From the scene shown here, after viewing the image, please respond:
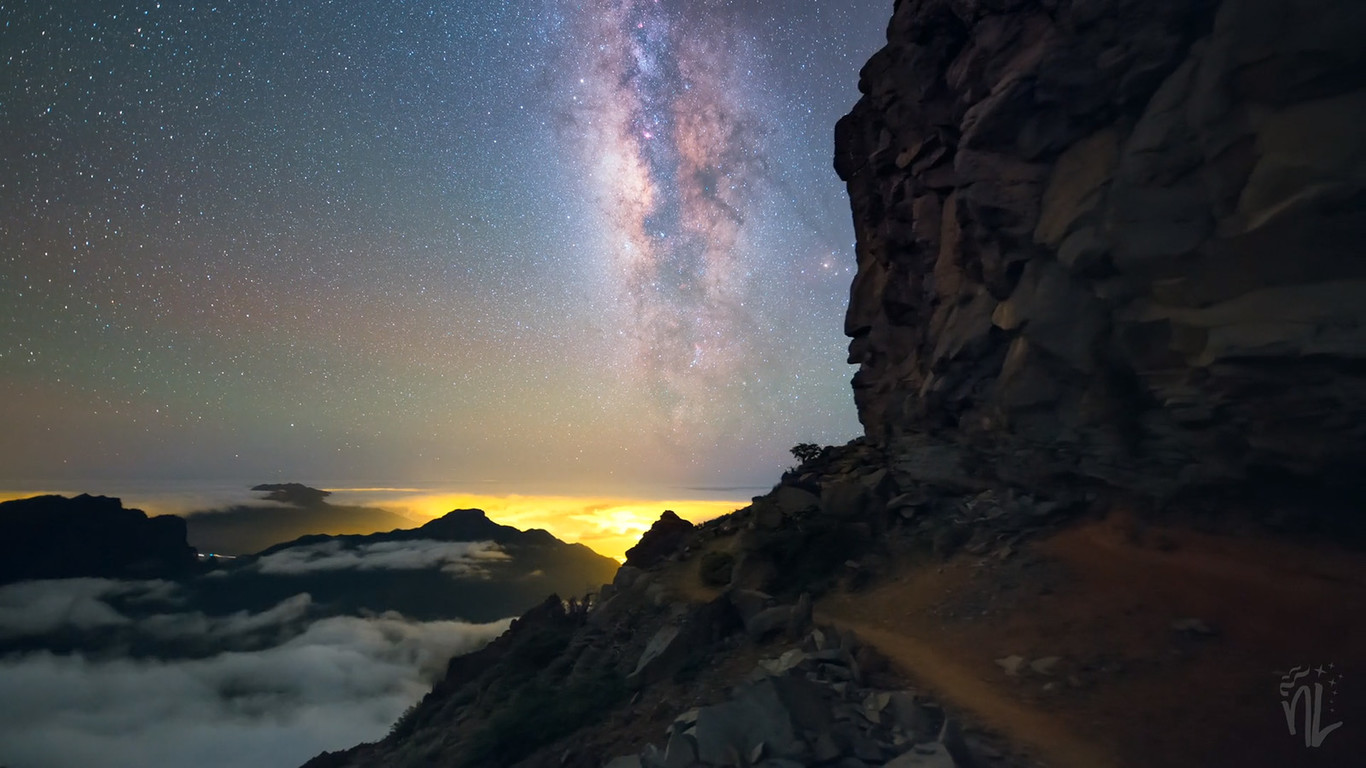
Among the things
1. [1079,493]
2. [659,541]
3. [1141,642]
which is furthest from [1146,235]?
[659,541]

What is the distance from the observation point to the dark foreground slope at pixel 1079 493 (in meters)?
9.95

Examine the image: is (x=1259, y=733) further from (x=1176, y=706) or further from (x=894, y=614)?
(x=894, y=614)

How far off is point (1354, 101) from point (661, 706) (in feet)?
56.5

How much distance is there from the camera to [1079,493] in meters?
17.2

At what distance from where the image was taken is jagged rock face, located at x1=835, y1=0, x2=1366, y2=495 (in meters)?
11.4

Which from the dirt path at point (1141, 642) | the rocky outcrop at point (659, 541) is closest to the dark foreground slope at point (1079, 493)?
the dirt path at point (1141, 642)

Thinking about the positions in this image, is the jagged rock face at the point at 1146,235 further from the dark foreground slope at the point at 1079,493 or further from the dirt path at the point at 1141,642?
the dirt path at the point at 1141,642

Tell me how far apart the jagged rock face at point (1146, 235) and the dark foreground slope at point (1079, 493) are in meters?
0.06

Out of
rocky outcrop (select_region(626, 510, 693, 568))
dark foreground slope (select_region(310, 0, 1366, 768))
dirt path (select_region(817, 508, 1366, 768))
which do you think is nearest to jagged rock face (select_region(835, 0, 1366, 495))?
dark foreground slope (select_region(310, 0, 1366, 768))

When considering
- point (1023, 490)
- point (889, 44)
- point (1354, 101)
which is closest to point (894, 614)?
point (1023, 490)

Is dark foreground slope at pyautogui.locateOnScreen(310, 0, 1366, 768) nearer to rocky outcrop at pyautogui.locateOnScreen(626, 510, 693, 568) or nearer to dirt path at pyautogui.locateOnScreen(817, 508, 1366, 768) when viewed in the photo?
dirt path at pyautogui.locateOnScreen(817, 508, 1366, 768)

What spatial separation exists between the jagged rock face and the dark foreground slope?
0.06m

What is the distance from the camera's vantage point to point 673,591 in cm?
2148

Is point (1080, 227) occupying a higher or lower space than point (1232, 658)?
higher
